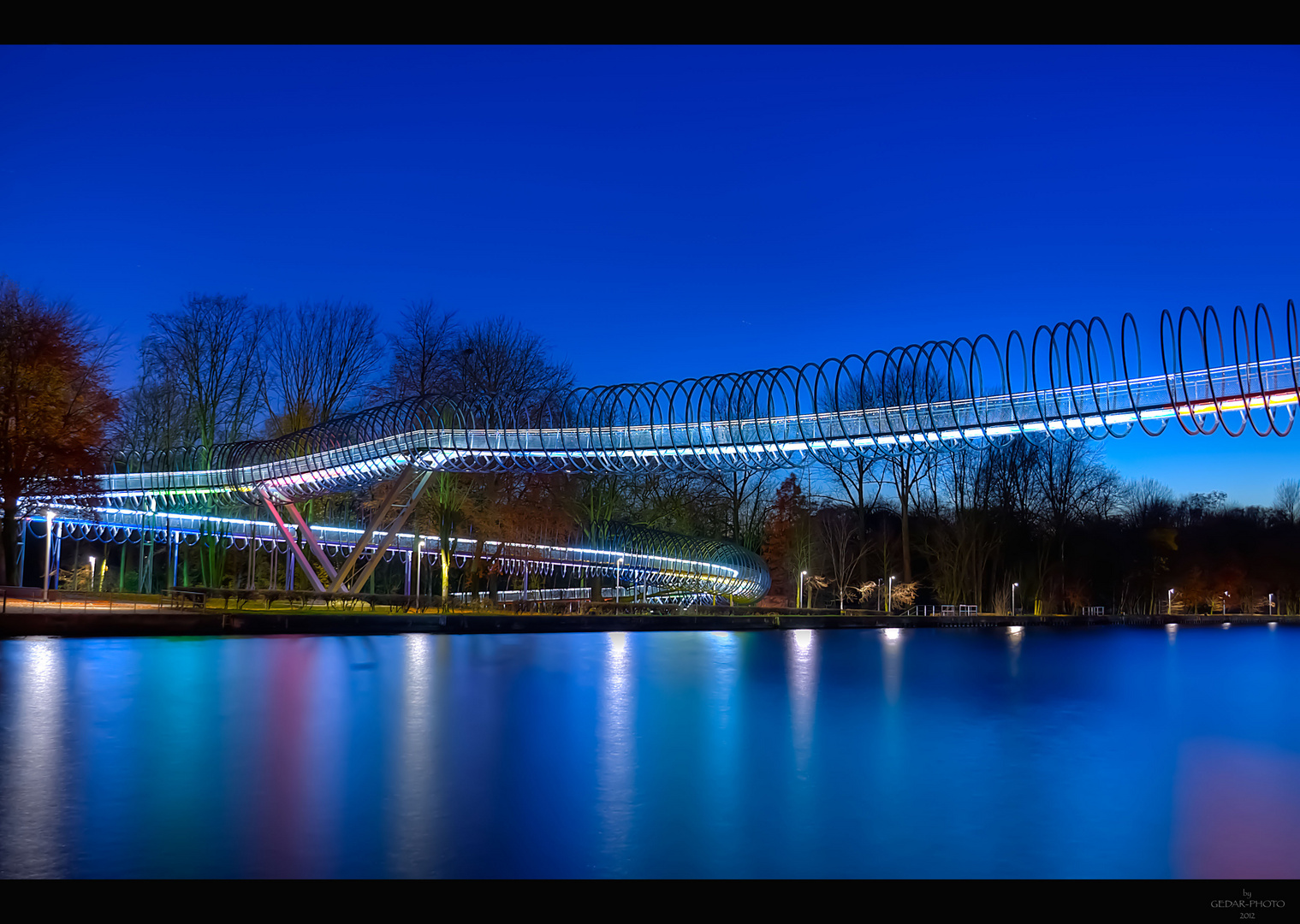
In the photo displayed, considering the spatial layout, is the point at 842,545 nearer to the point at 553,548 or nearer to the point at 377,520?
the point at 553,548

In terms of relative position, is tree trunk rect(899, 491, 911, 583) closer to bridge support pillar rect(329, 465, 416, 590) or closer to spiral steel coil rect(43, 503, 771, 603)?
spiral steel coil rect(43, 503, 771, 603)

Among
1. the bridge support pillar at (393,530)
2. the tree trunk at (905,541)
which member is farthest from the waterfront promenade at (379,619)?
the tree trunk at (905,541)

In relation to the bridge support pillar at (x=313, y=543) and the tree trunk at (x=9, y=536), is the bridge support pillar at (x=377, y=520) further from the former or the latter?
the tree trunk at (x=9, y=536)

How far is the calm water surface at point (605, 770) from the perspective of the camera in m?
10.4

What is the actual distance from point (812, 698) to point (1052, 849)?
1221cm

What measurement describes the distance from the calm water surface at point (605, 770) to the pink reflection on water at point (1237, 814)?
0.17ft

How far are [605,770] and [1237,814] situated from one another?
8181 millimetres

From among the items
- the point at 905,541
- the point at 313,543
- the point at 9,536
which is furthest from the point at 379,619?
the point at 905,541

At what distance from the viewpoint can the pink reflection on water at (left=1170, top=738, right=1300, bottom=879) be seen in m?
10.8

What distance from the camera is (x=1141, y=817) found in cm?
1285

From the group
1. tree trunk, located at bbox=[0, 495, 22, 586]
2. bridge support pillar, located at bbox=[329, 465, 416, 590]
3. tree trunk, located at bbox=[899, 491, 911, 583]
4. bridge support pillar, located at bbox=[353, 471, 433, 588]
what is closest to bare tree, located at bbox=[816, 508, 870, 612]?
tree trunk, located at bbox=[899, 491, 911, 583]

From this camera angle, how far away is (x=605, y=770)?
1454 centimetres
